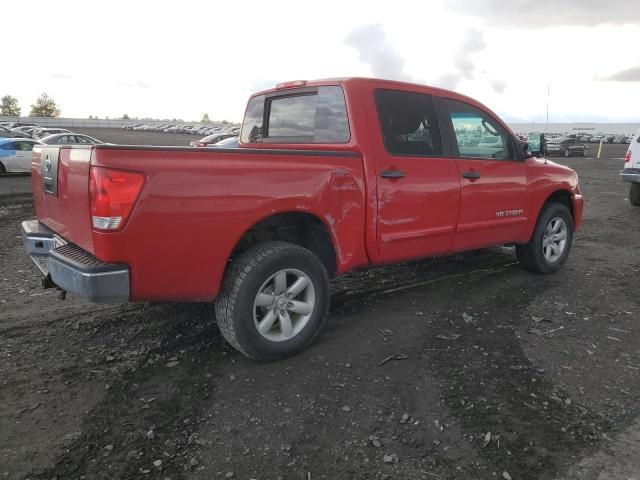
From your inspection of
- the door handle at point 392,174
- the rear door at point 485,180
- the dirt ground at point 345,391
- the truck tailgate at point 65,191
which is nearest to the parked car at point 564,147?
the rear door at point 485,180

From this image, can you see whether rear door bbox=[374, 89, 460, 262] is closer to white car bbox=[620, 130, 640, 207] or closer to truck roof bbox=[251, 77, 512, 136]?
truck roof bbox=[251, 77, 512, 136]

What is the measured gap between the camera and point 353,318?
4379 mm

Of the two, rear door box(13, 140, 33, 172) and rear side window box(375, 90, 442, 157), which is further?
rear door box(13, 140, 33, 172)

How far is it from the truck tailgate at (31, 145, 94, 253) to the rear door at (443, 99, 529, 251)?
310cm

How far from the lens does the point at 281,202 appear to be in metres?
3.36

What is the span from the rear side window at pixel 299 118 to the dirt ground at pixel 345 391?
5.15 ft

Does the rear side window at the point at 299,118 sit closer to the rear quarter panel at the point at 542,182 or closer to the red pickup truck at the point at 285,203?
the red pickup truck at the point at 285,203

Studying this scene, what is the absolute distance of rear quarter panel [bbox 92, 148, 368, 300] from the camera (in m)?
2.82

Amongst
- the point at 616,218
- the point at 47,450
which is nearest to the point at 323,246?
the point at 47,450

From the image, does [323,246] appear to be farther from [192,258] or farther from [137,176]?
[137,176]

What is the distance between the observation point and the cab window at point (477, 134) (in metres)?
4.70

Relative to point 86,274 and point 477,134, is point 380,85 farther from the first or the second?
point 86,274

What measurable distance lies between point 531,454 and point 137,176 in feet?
8.33

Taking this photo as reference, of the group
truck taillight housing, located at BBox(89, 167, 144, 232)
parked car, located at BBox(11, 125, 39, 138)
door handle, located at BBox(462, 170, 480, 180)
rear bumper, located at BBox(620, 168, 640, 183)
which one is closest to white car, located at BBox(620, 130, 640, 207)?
rear bumper, located at BBox(620, 168, 640, 183)
